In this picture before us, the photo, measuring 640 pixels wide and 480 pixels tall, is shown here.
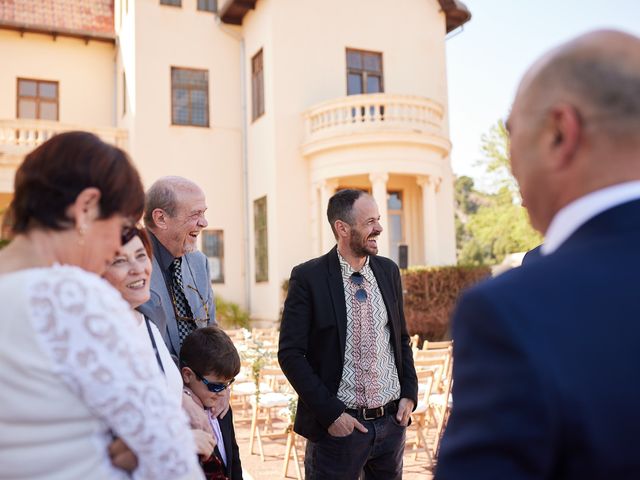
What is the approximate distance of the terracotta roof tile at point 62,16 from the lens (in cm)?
2075

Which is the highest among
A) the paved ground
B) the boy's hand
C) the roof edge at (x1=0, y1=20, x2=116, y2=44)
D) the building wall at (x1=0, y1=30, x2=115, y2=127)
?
the roof edge at (x1=0, y1=20, x2=116, y2=44)

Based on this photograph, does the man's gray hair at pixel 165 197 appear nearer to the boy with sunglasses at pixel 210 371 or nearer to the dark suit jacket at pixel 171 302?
the dark suit jacket at pixel 171 302

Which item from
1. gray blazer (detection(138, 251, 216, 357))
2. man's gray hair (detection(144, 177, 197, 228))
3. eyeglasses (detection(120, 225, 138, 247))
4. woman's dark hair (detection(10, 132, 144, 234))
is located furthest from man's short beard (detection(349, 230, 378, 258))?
woman's dark hair (detection(10, 132, 144, 234))

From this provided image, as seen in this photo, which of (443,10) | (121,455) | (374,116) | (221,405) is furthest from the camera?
(443,10)

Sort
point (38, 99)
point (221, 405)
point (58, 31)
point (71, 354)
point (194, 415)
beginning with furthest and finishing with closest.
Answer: point (38, 99) < point (58, 31) < point (221, 405) < point (194, 415) < point (71, 354)

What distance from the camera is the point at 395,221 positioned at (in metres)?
19.6

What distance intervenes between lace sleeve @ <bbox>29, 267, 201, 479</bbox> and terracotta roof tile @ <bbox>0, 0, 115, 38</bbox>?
21933 millimetres

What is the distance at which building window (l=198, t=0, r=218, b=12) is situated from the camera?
2003 centimetres

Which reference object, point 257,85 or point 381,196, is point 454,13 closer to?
point 257,85

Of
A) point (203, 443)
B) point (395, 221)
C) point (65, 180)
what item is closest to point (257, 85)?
point (395, 221)

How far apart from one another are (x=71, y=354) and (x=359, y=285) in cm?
265

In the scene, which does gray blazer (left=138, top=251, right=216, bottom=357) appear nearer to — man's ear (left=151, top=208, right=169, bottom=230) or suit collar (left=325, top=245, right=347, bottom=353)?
man's ear (left=151, top=208, right=169, bottom=230)

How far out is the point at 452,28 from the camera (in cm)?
2177

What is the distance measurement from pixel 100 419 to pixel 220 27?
20.1m
